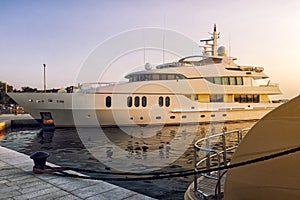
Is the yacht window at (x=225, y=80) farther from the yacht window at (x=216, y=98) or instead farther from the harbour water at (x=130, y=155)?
the harbour water at (x=130, y=155)

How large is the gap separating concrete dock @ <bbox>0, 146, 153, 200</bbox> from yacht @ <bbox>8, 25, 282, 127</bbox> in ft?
46.5

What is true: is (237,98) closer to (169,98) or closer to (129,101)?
(169,98)

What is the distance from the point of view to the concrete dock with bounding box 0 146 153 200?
438 centimetres

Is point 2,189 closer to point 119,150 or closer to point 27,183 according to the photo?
point 27,183

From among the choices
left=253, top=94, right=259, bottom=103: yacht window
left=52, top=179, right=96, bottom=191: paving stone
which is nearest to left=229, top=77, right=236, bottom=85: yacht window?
left=253, top=94, right=259, bottom=103: yacht window

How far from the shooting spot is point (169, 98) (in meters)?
22.3

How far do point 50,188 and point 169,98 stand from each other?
17903 mm

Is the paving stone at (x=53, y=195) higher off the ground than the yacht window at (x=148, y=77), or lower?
lower

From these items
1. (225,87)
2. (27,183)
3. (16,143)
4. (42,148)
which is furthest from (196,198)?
(225,87)

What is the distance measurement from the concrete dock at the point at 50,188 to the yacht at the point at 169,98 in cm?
1418

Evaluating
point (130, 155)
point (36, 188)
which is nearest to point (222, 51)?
point (130, 155)

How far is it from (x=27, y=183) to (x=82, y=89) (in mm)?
16772

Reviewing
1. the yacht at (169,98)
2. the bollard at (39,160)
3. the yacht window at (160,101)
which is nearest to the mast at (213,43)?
the yacht at (169,98)

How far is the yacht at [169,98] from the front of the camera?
19875 millimetres
